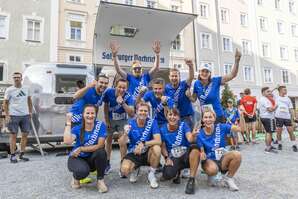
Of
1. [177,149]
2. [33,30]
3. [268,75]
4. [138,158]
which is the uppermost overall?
[33,30]

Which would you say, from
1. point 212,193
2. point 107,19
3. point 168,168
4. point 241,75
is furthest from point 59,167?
point 241,75

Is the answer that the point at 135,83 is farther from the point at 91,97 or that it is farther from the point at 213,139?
the point at 213,139

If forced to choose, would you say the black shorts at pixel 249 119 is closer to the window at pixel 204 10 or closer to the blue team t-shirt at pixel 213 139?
the blue team t-shirt at pixel 213 139

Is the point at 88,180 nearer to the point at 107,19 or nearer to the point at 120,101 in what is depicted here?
the point at 120,101

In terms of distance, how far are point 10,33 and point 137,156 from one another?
57.6ft

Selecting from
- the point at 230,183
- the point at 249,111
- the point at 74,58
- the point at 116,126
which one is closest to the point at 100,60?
the point at 116,126

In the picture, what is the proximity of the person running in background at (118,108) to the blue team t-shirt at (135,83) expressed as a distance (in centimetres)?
10

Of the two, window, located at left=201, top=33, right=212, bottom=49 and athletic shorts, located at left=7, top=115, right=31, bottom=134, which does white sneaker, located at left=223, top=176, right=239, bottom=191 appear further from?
window, located at left=201, top=33, right=212, bottom=49

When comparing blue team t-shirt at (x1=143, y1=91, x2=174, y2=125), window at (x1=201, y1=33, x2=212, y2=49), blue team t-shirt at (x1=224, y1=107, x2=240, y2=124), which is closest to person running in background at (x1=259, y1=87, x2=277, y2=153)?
blue team t-shirt at (x1=224, y1=107, x2=240, y2=124)

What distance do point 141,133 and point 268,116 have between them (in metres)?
4.45

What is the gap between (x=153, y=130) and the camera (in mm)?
3908

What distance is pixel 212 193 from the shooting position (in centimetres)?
344

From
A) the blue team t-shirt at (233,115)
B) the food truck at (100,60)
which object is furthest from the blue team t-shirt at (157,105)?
the blue team t-shirt at (233,115)

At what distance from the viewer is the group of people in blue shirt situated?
11.8 ft
